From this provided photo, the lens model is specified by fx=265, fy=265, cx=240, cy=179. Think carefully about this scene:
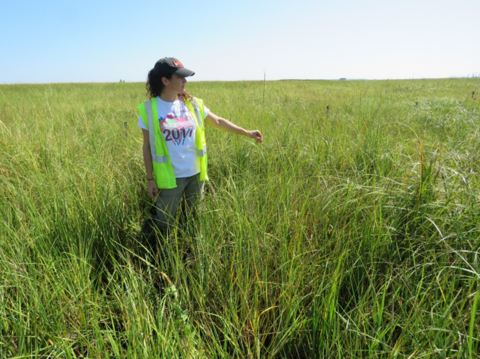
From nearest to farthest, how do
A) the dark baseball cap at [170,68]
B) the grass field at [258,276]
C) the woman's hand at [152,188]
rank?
the grass field at [258,276]
the dark baseball cap at [170,68]
the woman's hand at [152,188]

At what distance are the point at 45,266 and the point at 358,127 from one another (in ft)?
10.8

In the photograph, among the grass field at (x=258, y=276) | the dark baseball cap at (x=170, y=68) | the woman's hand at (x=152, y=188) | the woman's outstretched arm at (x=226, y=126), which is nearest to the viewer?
the grass field at (x=258, y=276)

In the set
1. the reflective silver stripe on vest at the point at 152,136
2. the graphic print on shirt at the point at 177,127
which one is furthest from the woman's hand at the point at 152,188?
the graphic print on shirt at the point at 177,127

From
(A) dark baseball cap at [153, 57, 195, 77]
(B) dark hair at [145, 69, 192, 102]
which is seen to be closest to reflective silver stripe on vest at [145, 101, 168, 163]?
(B) dark hair at [145, 69, 192, 102]

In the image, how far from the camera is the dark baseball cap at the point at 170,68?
5.93 feet

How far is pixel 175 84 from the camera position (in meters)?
1.86

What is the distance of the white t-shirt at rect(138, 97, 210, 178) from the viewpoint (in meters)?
1.87

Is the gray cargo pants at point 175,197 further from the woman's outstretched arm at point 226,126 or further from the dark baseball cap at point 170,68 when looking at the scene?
the dark baseball cap at point 170,68

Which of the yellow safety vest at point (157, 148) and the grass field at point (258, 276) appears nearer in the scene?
the grass field at point (258, 276)

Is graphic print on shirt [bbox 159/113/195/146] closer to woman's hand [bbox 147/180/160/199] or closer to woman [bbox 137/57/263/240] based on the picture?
woman [bbox 137/57/263/240]

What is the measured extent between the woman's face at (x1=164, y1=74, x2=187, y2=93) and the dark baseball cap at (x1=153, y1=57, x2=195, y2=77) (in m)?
0.04

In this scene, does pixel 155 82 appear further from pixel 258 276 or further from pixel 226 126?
pixel 258 276

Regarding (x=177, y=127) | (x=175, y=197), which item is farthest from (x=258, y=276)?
(x=177, y=127)

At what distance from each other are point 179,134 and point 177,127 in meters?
0.05
